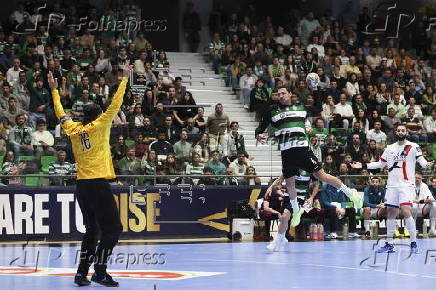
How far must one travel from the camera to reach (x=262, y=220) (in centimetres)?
2245

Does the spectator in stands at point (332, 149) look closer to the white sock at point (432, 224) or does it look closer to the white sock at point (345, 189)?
the white sock at point (432, 224)

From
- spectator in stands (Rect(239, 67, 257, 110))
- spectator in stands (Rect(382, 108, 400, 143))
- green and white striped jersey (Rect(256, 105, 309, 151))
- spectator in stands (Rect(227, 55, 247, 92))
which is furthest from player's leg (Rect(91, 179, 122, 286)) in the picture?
spectator in stands (Rect(227, 55, 247, 92))

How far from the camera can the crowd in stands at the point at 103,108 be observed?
21.8m

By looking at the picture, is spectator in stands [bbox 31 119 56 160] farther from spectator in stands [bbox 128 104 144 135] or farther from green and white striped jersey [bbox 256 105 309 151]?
green and white striped jersey [bbox 256 105 309 151]

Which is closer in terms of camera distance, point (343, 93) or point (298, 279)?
point (298, 279)

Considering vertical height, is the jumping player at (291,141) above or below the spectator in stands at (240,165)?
above

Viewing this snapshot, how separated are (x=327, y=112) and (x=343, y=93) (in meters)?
1.37

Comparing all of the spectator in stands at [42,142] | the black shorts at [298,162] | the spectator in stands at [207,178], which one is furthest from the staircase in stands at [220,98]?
the black shorts at [298,162]

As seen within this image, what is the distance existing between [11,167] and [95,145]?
9.54 m

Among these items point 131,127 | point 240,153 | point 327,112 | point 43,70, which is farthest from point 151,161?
point 327,112

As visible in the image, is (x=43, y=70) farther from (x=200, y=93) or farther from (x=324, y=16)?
(x=324, y=16)

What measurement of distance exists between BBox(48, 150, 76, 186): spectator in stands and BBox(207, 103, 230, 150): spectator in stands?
365 centimetres

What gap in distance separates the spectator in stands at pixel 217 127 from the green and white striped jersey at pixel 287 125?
569 centimetres

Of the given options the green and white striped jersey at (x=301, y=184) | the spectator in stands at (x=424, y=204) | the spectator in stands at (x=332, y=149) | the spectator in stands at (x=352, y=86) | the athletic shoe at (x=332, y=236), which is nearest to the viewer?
the green and white striped jersey at (x=301, y=184)
